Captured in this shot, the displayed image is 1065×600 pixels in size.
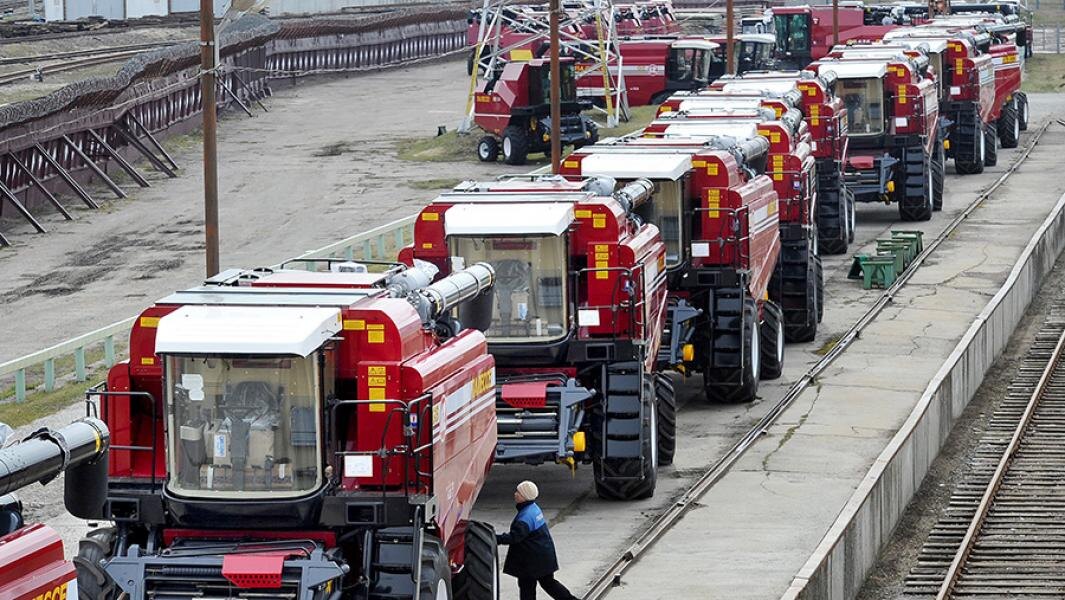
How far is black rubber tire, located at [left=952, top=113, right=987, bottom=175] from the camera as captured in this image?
52500 millimetres

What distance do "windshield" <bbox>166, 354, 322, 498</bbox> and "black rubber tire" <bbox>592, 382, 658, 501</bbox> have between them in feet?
25.2

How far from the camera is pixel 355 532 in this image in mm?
14586

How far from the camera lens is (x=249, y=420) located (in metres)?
14.4

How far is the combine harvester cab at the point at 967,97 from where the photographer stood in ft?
167

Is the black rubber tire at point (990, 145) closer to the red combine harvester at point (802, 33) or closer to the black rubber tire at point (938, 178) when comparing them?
the black rubber tire at point (938, 178)

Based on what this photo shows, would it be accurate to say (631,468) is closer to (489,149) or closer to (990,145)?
(489,149)

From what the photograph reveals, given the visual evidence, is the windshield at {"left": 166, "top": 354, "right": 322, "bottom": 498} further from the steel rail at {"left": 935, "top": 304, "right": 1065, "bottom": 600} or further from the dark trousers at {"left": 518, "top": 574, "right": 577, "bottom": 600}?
the steel rail at {"left": 935, "top": 304, "right": 1065, "bottom": 600}

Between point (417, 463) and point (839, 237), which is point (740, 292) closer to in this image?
point (417, 463)

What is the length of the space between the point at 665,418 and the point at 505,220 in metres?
3.99

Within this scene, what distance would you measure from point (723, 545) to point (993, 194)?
31301 mm

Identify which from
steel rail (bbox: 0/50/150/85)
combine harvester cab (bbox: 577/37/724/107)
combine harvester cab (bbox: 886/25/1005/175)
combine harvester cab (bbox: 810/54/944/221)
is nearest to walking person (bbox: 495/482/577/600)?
combine harvester cab (bbox: 810/54/944/221)

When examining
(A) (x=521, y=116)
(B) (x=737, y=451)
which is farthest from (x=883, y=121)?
(B) (x=737, y=451)

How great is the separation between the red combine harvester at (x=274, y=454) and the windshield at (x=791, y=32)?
6464cm

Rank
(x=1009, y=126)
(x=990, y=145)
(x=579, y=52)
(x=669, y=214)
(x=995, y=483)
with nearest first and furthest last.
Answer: (x=995, y=483)
(x=669, y=214)
(x=990, y=145)
(x=1009, y=126)
(x=579, y=52)
